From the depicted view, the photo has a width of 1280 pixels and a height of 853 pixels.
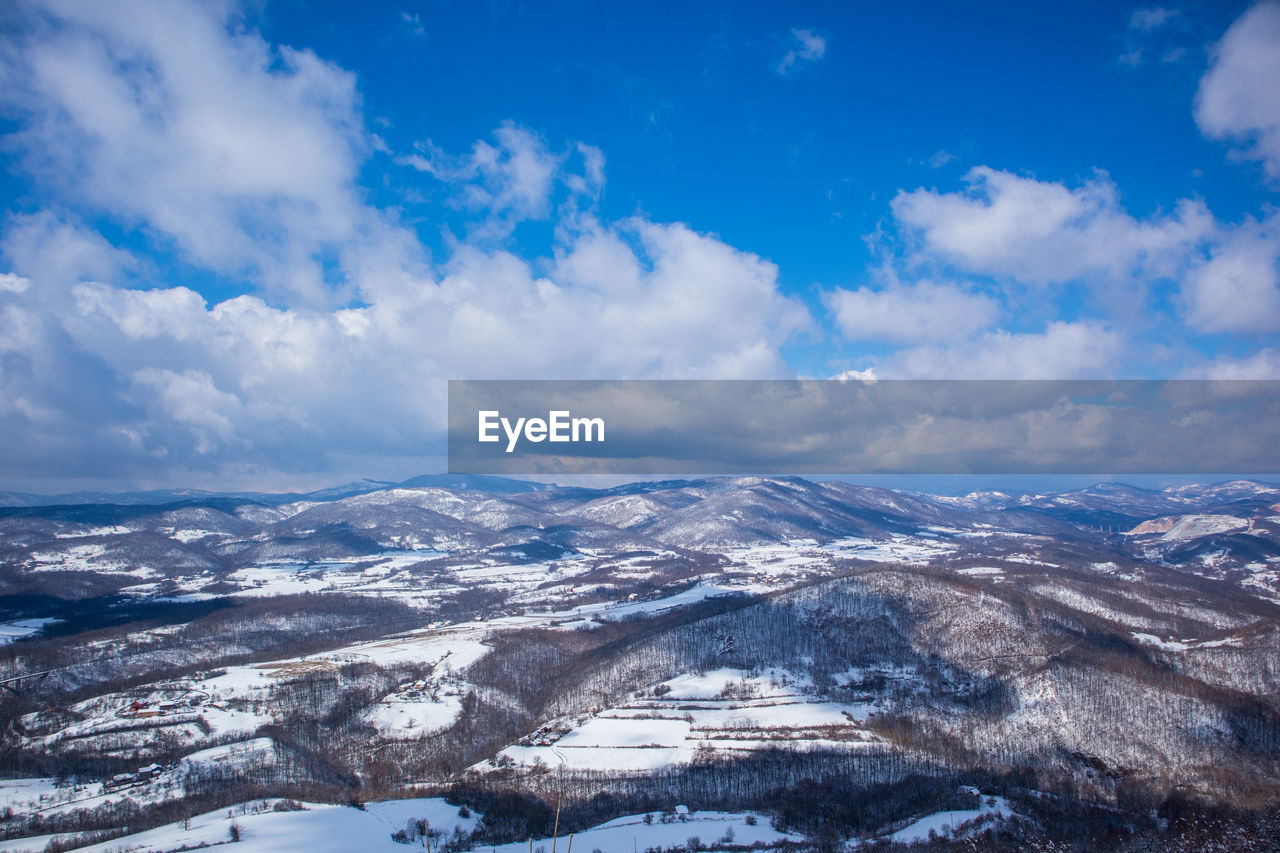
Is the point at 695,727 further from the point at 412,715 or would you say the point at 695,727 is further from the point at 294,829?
the point at 294,829

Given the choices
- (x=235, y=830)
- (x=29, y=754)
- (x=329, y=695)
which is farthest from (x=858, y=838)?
(x=29, y=754)

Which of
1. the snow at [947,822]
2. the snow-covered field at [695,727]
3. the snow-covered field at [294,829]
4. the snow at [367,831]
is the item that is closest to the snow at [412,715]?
the snow-covered field at [695,727]

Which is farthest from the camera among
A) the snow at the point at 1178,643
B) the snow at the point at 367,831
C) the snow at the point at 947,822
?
the snow at the point at 1178,643

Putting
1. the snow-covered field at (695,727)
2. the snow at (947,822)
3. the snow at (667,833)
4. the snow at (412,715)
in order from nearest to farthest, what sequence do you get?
the snow at (947,822) → the snow at (667,833) → the snow-covered field at (695,727) → the snow at (412,715)

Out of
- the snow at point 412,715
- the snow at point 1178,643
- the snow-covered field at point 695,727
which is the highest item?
the snow at point 1178,643

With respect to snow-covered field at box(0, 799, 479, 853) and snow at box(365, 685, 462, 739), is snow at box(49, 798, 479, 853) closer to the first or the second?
snow-covered field at box(0, 799, 479, 853)

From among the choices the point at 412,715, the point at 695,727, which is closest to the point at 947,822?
the point at 695,727

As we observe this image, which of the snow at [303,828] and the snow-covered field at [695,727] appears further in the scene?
the snow-covered field at [695,727]

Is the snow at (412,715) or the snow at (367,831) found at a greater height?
the snow at (367,831)

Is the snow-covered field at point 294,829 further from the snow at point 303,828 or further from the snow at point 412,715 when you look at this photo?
the snow at point 412,715

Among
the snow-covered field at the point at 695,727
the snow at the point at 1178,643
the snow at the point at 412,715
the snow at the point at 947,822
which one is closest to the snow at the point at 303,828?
the snow-covered field at the point at 695,727

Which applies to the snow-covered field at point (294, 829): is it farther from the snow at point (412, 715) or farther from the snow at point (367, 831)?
the snow at point (412, 715)
